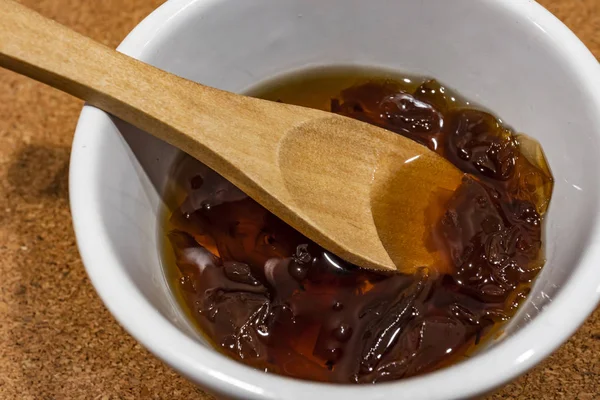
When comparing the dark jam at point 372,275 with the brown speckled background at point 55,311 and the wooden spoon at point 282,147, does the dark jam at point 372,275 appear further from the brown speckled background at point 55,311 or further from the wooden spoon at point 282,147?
the brown speckled background at point 55,311

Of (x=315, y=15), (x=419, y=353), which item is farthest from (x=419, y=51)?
(x=419, y=353)

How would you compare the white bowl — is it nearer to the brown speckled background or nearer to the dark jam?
the dark jam

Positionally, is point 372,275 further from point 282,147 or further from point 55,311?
point 55,311

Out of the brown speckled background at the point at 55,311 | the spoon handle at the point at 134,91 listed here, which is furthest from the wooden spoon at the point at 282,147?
the brown speckled background at the point at 55,311

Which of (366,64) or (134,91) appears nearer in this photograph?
(134,91)

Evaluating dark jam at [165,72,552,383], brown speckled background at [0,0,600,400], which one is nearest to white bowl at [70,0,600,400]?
dark jam at [165,72,552,383]

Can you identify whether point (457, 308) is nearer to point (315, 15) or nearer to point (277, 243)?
point (277, 243)

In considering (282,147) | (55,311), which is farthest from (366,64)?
(55,311)
